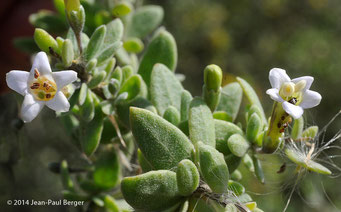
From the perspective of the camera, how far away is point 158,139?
126cm

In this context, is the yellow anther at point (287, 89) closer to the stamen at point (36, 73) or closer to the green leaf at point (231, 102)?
the green leaf at point (231, 102)

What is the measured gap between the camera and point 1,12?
145 inches

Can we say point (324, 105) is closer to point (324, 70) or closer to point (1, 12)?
point (324, 70)

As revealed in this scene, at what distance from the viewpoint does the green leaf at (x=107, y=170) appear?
5.98ft

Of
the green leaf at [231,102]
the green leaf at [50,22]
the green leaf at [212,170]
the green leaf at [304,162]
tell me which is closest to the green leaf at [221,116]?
the green leaf at [231,102]

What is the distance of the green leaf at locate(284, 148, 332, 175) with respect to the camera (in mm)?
1278

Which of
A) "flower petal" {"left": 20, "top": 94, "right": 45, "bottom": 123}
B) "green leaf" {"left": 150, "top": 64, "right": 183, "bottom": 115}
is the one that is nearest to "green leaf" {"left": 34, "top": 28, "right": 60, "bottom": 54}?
"flower petal" {"left": 20, "top": 94, "right": 45, "bottom": 123}

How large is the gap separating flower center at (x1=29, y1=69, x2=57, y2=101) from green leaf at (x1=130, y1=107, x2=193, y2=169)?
283 mm

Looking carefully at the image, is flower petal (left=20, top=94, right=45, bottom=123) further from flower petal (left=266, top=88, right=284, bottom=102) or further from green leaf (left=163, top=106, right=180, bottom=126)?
flower petal (left=266, top=88, right=284, bottom=102)

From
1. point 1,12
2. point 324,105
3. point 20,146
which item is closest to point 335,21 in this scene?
point 324,105

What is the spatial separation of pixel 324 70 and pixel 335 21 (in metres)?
0.81

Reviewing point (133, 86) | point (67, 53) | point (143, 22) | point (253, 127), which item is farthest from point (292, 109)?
point (143, 22)

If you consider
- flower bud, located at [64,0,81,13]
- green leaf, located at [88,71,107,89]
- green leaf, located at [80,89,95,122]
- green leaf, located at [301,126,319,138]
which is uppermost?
flower bud, located at [64,0,81,13]

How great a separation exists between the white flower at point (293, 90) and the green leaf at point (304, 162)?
18cm
